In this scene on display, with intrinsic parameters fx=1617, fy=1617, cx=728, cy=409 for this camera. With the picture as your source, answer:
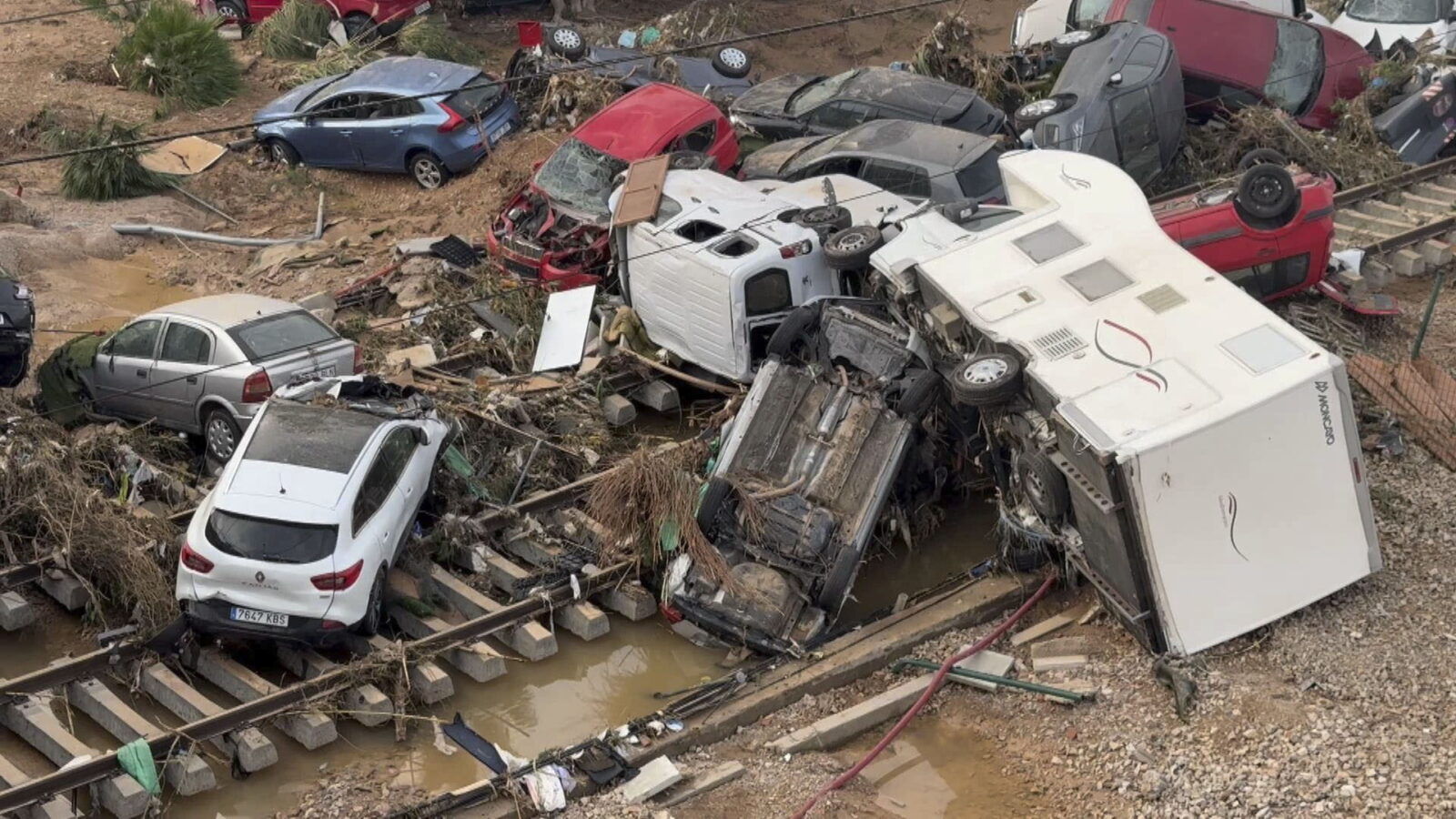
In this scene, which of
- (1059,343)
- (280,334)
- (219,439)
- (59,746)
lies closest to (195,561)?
Result: (59,746)

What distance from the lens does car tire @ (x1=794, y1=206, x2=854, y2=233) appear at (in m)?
14.1

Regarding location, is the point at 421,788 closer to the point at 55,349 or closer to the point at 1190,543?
the point at 1190,543

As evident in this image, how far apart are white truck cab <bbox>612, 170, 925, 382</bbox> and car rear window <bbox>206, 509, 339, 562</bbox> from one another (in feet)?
13.7

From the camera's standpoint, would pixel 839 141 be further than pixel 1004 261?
Yes

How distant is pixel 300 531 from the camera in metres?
11.0

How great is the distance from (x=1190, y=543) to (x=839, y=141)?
740 centimetres

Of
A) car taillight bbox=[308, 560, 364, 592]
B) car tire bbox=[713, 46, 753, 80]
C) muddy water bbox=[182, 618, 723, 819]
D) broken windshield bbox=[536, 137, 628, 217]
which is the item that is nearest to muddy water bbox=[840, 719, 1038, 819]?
muddy water bbox=[182, 618, 723, 819]

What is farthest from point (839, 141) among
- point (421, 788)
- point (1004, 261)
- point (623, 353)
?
point (421, 788)

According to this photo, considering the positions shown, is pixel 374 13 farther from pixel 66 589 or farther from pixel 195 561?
pixel 195 561

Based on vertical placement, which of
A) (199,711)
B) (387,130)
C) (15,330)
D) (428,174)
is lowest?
(428,174)

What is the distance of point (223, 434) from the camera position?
1369 cm

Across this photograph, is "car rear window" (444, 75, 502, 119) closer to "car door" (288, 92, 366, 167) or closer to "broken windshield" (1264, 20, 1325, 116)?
"car door" (288, 92, 366, 167)

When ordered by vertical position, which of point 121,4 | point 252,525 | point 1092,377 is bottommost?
point 121,4

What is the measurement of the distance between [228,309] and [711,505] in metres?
5.02
